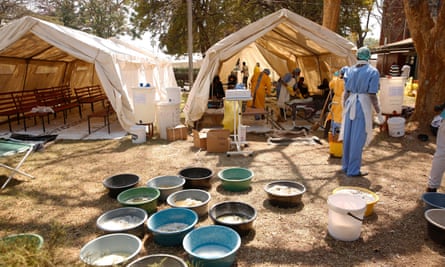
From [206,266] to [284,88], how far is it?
7493 millimetres

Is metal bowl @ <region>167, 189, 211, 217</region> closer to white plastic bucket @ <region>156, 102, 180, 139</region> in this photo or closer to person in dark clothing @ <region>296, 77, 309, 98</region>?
white plastic bucket @ <region>156, 102, 180, 139</region>

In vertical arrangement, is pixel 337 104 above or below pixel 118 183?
above

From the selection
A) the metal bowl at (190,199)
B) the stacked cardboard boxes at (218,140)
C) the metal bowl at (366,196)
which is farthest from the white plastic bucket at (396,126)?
the metal bowl at (190,199)

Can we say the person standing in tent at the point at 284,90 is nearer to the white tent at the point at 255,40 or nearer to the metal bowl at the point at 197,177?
the white tent at the point at 255,40

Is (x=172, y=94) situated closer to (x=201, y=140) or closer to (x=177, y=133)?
(x=177, y=133)

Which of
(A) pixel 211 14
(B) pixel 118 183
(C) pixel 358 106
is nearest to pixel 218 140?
(B) pixel 118 183

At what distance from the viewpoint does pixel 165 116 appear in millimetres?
7223

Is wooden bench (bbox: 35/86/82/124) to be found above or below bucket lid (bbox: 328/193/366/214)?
above

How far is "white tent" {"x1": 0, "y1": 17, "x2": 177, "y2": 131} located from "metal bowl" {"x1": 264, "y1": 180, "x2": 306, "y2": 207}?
452cm

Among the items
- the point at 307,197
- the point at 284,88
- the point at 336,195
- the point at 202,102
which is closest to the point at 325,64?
the point at 284,88

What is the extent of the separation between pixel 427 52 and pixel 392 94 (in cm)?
123

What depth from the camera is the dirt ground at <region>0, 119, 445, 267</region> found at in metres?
2.95

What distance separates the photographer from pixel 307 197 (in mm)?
4145

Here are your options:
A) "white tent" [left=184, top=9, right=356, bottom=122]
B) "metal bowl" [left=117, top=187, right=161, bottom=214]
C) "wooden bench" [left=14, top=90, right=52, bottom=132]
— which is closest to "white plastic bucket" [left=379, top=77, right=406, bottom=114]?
"white tent" [left=184, top=9, right=356, bottom=122]
